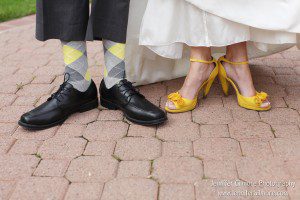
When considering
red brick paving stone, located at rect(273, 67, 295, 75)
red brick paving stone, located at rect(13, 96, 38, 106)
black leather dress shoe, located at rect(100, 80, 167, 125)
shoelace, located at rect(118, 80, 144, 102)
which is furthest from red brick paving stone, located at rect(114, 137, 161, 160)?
red brick paving stone, located at rect(273, 67, 295, 75)

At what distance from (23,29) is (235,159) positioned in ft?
8.38

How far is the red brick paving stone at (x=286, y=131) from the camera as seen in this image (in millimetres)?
1659

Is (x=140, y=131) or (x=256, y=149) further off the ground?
(x=256, y=149)

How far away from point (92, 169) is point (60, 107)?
1.40 ft

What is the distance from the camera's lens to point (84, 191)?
1.36 m

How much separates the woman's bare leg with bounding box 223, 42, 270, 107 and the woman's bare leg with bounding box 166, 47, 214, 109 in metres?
0.10

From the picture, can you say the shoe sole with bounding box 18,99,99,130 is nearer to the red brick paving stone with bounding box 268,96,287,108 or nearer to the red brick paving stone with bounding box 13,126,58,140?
the red brick paving stone with bounding box 13,126,58,140

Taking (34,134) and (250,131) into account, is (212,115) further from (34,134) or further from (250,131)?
(34,134)

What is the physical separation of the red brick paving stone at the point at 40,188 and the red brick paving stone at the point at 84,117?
0.43 metres

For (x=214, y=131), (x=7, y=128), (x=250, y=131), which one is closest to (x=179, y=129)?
(x=214, y=131)

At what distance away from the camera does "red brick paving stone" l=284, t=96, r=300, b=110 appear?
1.92 meters

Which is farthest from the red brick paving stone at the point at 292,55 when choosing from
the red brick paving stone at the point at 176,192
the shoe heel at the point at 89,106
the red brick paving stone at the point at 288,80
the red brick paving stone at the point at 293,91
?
the red brick paving stone at the point at 176,192

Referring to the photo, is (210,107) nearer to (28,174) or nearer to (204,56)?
(204,56)

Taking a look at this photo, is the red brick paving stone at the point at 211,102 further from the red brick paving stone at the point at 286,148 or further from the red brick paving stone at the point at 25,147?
the red brick paving stone at the point at 25,147
